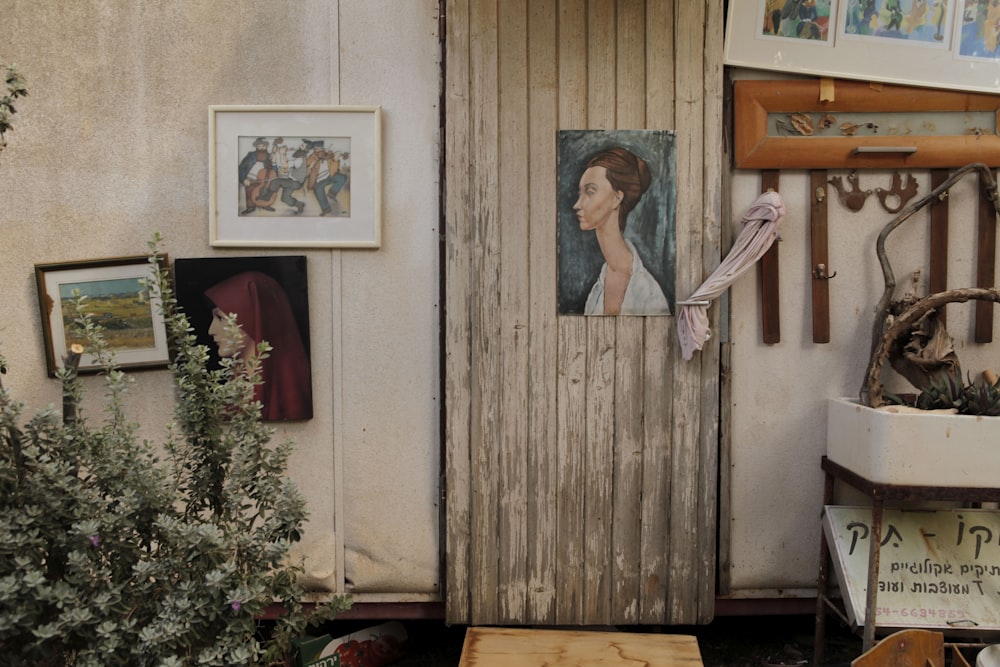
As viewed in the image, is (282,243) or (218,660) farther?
(282,243)

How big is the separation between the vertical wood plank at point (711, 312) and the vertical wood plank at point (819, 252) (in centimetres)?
37

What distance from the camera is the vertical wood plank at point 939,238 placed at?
3.06m

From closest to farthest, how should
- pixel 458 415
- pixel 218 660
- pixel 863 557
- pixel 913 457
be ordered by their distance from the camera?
pixel 218 660
pixel 913 457
pixel 863 557
pixel 458 415

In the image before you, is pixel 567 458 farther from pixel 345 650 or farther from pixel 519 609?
pixel 345 650

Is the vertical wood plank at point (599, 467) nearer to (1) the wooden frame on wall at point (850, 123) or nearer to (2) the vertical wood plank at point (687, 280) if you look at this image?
(2) the vertical wood plank at point (687, 280)

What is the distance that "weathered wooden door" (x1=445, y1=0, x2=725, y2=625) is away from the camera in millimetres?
3008

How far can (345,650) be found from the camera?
3020 millimetres

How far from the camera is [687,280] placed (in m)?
3.03

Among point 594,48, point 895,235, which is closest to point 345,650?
point 594,48

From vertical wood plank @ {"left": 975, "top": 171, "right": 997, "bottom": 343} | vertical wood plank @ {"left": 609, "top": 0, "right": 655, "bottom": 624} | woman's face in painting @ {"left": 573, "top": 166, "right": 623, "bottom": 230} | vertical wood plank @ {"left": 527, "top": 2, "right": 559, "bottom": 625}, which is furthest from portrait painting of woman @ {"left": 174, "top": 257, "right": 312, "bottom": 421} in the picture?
vertical wood plank @ {"left": 975, "top": 171, "right": 997, "bottom": 343}

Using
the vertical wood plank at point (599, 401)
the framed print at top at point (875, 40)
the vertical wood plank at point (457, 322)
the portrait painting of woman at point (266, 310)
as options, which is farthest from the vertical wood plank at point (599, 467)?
the framed print at top at point (875, 40)

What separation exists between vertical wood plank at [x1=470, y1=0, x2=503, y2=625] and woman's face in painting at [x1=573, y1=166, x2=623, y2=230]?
1.16ft

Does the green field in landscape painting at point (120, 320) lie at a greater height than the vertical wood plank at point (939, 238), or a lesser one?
lesser

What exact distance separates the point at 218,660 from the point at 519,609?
1.36m
